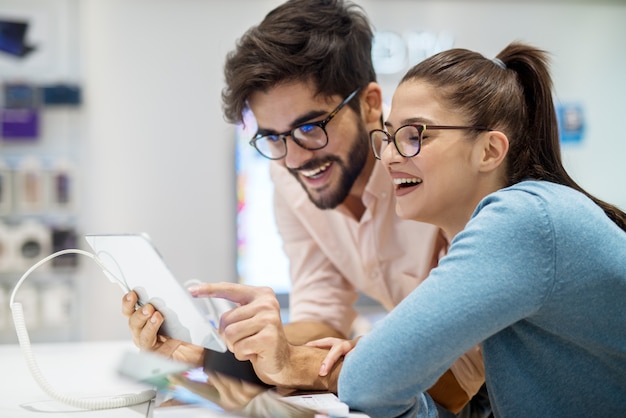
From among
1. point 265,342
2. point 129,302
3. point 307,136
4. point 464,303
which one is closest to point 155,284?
point 129,302

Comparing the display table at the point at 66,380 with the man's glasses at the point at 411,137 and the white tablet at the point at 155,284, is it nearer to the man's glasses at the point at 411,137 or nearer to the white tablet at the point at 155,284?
the white tablet at the point at 155,284

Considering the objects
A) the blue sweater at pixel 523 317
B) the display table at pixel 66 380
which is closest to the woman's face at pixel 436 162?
the blue sweater at pixel 523 317

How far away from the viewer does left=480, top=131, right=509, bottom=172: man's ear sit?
1243 mm

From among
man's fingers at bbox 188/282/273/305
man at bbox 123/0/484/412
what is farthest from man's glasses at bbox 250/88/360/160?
man's fingers at bbox 188/282/273/305

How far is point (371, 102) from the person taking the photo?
6.04 ft

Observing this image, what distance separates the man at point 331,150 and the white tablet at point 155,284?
20.1 inches

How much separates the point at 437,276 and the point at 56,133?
3.05 m

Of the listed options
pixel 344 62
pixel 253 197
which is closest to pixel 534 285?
pixel 344 62

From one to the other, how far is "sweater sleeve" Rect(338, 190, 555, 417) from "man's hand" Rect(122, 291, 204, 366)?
17.0 inches

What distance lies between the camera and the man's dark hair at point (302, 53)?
168cm

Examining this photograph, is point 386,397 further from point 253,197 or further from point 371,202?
point 253,197

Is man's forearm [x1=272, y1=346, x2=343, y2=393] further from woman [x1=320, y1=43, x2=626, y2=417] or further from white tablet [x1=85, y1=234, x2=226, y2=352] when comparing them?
white tablet [x1=85, y1=234, x2=226, y2=352]

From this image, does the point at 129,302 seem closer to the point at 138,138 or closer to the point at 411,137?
the point at 411,137

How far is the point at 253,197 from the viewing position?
144 inches
